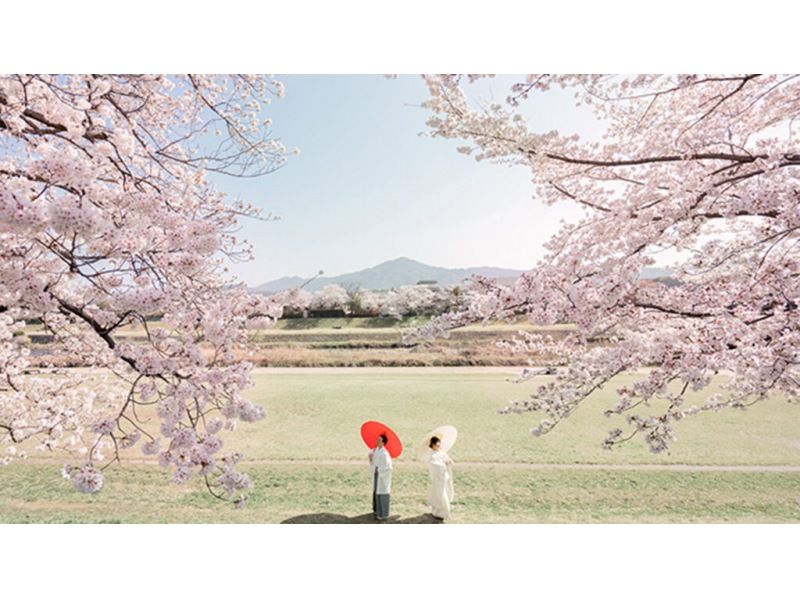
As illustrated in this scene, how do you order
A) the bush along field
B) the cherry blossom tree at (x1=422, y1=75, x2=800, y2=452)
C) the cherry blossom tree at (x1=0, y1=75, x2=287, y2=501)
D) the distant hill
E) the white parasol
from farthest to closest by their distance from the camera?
the bush along field, the distant hill, the white parasol, the cherry blossom tree at (x1=422, y1=75, x2=800, y2=452), the cherry blossom tree at (x1=0, y1=75, x2=287, y2=501)

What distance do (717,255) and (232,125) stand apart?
2859 mm

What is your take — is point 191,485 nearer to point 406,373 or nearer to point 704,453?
point 406,373

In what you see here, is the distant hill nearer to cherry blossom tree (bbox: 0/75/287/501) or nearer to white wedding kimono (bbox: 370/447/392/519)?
cherry blossom tree (bbox: 0/75/287/501)

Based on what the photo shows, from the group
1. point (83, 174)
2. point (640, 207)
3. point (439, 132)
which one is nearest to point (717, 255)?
point (640, 207)

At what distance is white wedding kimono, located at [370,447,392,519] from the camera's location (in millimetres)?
3109

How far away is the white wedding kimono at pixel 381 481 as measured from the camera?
3109 mm

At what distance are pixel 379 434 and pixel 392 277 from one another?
1092 millimetres

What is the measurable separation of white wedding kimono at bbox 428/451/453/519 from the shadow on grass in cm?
7

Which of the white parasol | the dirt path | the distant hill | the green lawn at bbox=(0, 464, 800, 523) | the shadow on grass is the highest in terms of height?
the distant hill

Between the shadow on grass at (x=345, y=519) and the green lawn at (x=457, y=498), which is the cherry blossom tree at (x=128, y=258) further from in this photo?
the shadow on grass at (x=345, y=519)

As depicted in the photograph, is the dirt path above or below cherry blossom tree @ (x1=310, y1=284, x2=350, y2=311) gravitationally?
below

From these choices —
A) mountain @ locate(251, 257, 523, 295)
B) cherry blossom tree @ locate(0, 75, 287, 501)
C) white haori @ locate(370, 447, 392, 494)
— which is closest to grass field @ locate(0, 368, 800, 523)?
white haori @ locate(370, 447, 392, 494)

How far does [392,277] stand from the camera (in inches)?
143

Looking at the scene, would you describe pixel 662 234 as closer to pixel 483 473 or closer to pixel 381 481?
pixel 483 473
